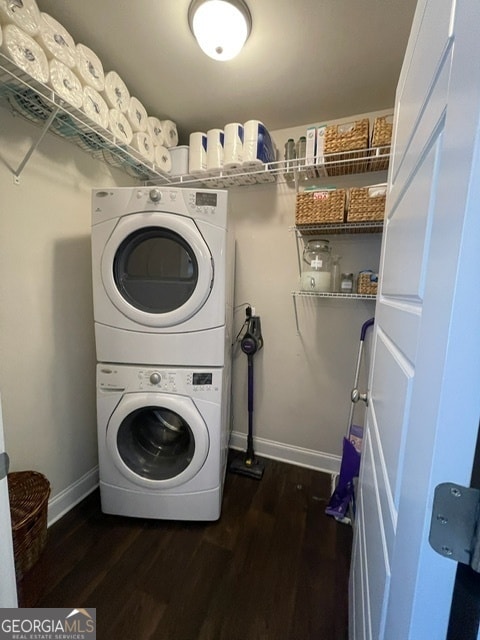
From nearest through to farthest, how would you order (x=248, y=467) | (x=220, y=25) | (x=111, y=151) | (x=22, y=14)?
(x=22, y=14) < (x=220, y=25) < (x=111, y=151) < (x=248, y=467)

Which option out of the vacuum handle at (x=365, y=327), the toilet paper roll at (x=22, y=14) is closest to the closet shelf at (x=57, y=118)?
the toilet paper roll at (x=22, y=14)

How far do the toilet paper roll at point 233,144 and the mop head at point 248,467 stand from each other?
202cm

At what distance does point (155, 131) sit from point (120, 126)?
36cm

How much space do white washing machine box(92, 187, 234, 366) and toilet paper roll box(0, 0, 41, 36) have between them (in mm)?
563

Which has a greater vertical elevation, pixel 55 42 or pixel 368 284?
pixel 55 42


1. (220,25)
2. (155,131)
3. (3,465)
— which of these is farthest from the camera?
(155,131)

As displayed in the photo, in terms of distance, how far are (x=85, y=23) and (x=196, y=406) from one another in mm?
1823

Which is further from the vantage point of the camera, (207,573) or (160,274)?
(160,274)

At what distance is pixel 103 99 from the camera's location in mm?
1316

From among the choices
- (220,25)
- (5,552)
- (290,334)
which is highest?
(220,25)

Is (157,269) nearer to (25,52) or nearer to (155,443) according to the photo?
(25,52)

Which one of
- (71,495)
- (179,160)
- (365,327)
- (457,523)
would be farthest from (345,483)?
(179,160)

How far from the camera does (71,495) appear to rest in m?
1.58

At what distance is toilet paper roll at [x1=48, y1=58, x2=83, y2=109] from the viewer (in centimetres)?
107
